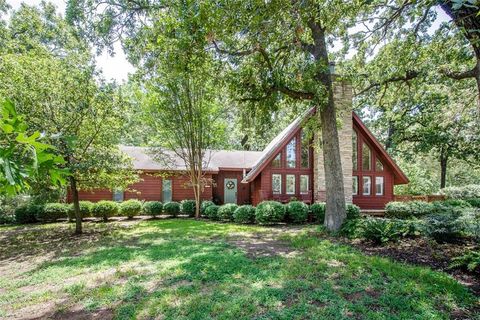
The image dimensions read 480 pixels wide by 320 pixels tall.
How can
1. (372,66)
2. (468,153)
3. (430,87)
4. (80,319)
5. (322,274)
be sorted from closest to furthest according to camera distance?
(80,319) → (322,274) → (372,66) → (430,87) → (468,153)

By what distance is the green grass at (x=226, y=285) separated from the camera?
4008 mm

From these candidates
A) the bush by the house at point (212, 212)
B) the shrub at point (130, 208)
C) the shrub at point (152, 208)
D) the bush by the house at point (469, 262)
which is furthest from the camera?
the shrub at point (152, 208)

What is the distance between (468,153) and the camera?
21.8 m

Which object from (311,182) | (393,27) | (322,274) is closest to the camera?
(322,274)

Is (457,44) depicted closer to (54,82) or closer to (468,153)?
(54,82)

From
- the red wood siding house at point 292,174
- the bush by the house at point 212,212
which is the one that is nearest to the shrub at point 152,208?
the red wood siding house at point 292,174

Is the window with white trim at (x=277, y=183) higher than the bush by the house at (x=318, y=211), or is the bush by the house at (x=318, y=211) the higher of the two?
the window with white trim at (x=277, y=183)

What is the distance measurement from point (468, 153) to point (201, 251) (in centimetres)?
2373

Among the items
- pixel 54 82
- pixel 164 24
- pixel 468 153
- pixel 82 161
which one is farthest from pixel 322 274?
pixel 468 153

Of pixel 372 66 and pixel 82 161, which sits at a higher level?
pixel 372 66

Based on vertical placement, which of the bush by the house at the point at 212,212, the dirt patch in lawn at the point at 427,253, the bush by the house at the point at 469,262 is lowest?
the bush by the house at the point at 212,212

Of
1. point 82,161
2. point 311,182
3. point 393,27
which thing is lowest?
point 311,182

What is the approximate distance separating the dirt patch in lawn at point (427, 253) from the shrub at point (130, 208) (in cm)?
1225

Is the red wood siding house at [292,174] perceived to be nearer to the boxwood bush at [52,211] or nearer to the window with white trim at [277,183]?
the window with white trim at [277,183]
